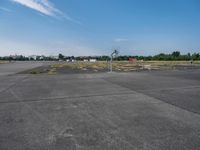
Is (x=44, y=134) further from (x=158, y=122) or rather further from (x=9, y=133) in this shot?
(x=158, y=122)

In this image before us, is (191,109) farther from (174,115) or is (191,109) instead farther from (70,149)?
(70,149)

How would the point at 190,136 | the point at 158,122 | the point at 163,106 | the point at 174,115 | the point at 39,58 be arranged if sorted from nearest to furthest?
1. the point at 190,136
2. the point at 158,122
3. the point at 174,115
4. the point at 163,106
5. the point at 39,58

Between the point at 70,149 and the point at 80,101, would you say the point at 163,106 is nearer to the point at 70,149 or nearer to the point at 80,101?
the point at 80,101

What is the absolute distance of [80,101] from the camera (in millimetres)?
7996

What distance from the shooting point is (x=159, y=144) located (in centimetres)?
381

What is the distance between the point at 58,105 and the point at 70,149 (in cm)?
385

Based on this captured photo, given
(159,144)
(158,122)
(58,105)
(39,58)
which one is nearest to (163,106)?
(158,122)

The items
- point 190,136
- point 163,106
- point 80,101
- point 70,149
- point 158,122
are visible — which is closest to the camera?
point 70,149

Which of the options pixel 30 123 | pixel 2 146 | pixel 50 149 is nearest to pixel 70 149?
pixel 50 149

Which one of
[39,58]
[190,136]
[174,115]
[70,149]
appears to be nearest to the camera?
[70,149]

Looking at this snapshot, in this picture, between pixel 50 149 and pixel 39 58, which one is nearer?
pixel 50 149

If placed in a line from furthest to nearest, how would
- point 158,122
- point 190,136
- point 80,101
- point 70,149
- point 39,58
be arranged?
point 39,58 → point 80,101 → point 158,122 → point 190,136 → point 70,149

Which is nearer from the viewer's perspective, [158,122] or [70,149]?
[70,149]

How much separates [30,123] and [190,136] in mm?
3975
